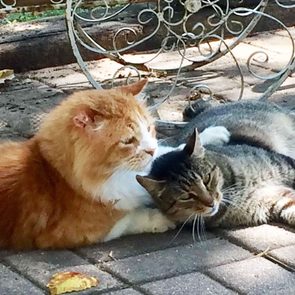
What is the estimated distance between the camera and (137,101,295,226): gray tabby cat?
3.58 meters

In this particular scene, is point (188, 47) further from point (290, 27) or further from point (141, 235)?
point (141, 235)

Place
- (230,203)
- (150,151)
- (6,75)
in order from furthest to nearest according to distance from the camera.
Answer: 1. (6,75)
2. (230,203)
3. (150,151)

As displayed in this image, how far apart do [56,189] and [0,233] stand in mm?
273

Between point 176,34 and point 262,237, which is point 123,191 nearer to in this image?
point 262,237

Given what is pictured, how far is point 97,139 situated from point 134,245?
47 centimetres

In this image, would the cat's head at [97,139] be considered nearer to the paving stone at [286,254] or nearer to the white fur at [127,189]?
the white fur at [127,189]

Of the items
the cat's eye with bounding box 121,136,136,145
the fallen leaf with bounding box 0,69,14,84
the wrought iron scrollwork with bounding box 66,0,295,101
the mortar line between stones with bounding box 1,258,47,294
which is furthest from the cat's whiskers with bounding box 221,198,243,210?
the fallen leaf with bounding box 0,69,14,84

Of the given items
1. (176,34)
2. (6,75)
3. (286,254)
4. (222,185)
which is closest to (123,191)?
(222,185)

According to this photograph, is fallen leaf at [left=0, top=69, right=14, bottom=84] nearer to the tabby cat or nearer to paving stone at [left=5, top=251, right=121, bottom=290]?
the tabby cat

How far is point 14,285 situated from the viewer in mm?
3178

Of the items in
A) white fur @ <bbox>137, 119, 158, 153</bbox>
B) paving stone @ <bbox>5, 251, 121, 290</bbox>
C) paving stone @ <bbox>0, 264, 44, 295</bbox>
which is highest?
white fur @ <bbox>137, 119, 158, 153</bbox>

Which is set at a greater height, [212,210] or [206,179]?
[206,179]

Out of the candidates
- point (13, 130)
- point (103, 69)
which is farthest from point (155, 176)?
point (103, 69)

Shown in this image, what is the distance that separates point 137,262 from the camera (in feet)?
11.0
